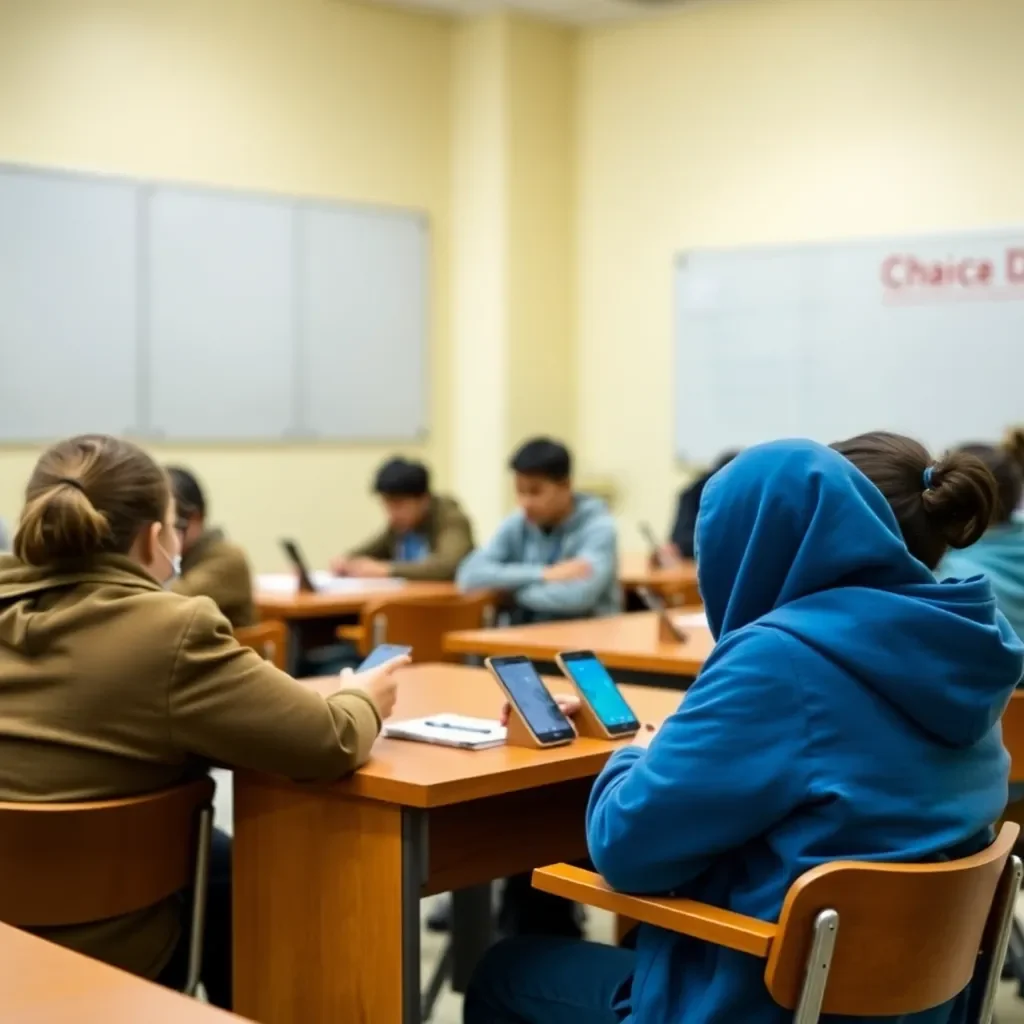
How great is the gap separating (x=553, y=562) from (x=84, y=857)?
2911 mm

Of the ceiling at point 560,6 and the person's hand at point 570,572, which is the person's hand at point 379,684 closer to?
the person's hand at point 570,572

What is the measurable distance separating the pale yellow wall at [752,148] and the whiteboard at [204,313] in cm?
93

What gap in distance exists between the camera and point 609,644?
351cm

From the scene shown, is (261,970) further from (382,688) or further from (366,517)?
(366,517)

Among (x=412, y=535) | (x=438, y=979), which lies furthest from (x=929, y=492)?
(x=412, y=535)

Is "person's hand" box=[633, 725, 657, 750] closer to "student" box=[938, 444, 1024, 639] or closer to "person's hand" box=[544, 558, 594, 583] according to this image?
"student" box=[938, 444, 1024, 639]

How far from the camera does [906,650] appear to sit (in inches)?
64.6

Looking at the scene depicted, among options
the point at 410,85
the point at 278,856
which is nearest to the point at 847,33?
the point at 410,85

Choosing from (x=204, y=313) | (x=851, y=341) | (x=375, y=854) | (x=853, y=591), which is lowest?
(x=375, y=854)

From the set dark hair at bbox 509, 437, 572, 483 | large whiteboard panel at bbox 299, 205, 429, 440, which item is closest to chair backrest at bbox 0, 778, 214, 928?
dark hair at bbox 509, 437, 572, 483

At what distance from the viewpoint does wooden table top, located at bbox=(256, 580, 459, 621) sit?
4734 mm

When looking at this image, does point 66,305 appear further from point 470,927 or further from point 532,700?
point 532,700

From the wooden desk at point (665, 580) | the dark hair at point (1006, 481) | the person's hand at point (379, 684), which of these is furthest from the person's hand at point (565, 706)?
the wooden desk at point (665, 580)

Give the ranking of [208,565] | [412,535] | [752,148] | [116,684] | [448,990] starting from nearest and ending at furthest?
1. [116,684]
2. [448,990]
3. [208,565]
4. [412,535]
5. [752,148]
